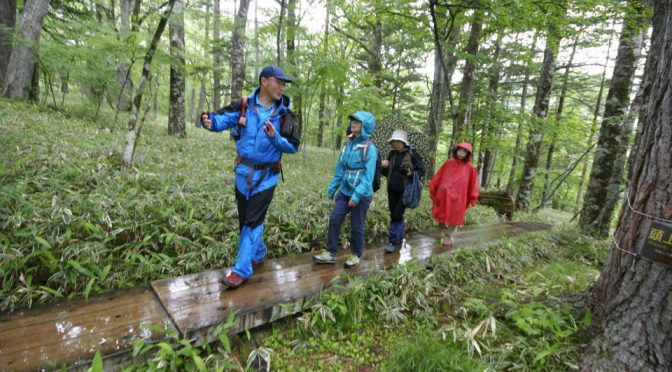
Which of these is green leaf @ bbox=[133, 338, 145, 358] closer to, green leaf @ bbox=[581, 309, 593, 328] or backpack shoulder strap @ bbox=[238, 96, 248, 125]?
backpack shoulder strap @ bbox=[238, 96, 248, 125]

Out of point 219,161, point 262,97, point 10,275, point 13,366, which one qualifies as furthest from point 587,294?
point 219,161

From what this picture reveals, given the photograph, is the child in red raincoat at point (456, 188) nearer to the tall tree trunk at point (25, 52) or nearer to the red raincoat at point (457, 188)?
the red raincoat at point (457, 188)

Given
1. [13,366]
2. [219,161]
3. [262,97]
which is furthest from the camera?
[219,161]

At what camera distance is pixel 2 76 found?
9.57 meters

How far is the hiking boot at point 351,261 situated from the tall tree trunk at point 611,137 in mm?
6600

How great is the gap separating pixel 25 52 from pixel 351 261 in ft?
37.0

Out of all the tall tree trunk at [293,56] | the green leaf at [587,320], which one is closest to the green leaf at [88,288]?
the green leaf at [587,320]

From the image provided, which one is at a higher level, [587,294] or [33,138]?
[33,138]

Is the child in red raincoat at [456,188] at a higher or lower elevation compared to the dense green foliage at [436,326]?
higher

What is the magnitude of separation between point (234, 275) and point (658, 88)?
169 inches

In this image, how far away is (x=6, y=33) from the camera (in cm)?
919

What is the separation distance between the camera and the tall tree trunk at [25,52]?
8422 mm

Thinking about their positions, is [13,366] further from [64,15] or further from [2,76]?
[64,15]

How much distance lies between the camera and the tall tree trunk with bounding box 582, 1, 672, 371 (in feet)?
7.42
